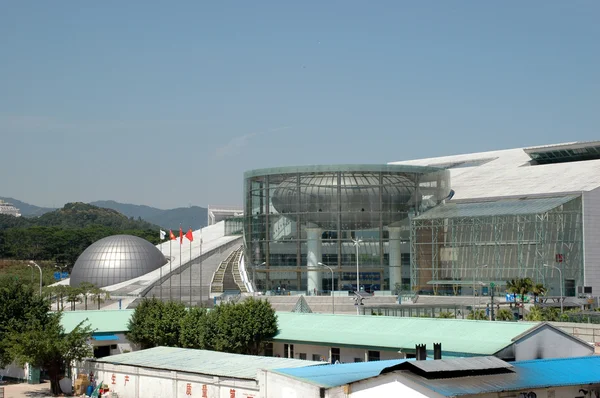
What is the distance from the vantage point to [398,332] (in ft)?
190

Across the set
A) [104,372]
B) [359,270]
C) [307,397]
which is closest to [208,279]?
[359,270]

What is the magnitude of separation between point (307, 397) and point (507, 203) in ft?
225

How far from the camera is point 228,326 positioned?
210 feet

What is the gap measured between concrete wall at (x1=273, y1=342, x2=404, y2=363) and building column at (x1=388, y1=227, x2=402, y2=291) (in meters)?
46.5

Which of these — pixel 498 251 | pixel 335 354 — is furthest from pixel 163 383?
pixel 498 251

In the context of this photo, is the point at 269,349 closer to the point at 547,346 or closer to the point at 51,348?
the point at 51,348

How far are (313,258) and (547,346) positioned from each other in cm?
6145

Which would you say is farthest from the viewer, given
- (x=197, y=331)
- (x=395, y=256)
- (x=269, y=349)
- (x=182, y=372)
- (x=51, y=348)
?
(x=395, y=256)

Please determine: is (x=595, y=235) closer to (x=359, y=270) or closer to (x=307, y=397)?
(x=359, y=270)

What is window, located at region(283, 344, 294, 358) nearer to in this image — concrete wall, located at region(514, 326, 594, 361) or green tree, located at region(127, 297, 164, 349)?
green tree, located at region(127, 297, 164, 349)

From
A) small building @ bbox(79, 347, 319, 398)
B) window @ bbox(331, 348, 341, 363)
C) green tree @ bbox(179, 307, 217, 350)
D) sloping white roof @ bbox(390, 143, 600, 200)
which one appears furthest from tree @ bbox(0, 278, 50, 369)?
sloping white roof @ bbox(390, 143, 600, 200)

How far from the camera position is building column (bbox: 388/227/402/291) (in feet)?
365

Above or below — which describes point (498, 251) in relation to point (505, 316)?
above

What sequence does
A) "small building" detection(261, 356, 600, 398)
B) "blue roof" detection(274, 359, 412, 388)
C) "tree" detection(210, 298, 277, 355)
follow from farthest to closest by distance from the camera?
"tree" detection(210, 298, 277, 355), "blue roof" detection(274, 359, 412, 388), "small building" detection(261, 356, 600, 398)
